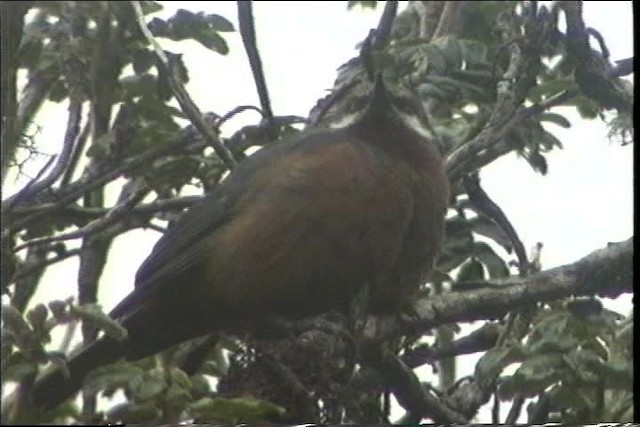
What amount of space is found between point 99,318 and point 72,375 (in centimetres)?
7

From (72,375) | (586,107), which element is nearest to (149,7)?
(72,375)

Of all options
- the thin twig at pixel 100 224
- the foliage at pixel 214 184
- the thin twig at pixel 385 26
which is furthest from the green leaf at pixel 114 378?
the thin twig at pixel 385 26

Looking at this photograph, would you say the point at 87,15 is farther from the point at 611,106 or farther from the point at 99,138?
the point at 611,106

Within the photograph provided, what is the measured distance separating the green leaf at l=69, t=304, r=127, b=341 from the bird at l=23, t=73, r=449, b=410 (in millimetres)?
32

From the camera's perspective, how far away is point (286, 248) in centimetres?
147

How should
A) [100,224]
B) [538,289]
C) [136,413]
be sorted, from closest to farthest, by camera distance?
[136,413]
[100,224]
[538,289]

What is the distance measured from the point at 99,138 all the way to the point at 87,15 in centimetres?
13

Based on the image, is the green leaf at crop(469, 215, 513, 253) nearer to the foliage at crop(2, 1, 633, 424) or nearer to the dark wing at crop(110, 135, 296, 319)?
the foliage at crop(2, 1, 633, 424)

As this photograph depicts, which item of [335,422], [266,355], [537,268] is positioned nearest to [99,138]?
[266,355]

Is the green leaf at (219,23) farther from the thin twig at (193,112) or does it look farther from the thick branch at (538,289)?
the thick branch at (538,289)

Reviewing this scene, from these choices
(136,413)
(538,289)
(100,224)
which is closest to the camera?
(136,413)

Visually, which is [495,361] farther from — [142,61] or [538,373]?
[142,61]

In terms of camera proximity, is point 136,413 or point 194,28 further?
point 194,28

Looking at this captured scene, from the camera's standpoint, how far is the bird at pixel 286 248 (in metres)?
1.47
